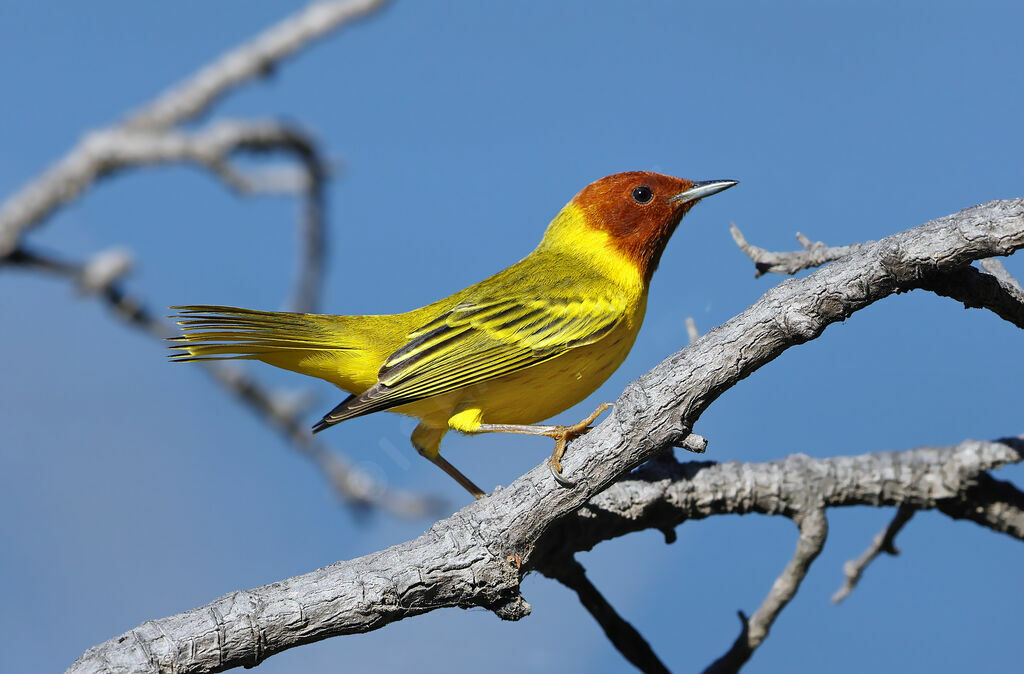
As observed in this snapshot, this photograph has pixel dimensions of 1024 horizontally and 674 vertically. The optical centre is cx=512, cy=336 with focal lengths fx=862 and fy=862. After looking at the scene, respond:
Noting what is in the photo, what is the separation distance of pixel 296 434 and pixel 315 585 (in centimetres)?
385

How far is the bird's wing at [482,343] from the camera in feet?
13.9

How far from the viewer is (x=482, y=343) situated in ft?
14.7

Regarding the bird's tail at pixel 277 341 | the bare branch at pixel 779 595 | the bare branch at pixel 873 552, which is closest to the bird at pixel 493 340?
the bird's tail at pixel 277 341

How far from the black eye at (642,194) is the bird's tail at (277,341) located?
6.30 feet

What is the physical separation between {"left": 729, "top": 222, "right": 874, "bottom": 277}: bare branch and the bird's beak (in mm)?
681

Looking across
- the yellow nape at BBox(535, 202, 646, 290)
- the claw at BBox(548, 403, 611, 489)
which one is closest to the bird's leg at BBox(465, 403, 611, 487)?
the claw at BBox(548, 403, 611, 489)

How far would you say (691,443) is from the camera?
3355mm

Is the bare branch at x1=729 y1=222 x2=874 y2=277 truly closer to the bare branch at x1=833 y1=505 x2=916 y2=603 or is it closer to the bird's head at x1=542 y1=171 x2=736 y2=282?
the bird's head at x1=542 y1=171 x2=736 y2=282

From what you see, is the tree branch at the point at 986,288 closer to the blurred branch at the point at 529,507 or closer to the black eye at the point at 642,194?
the blurred branch at the point at 529,507

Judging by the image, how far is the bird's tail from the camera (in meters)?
4.41

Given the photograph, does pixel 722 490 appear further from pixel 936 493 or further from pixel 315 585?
pixel 315 585

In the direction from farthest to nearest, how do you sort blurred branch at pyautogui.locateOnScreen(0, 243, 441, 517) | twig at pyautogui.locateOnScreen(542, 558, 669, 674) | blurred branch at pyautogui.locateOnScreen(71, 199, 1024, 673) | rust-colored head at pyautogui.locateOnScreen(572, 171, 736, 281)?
1. blurred branch at pyautogui.locateOnScreen(0, 243, 441, 517)
2. rust-colored head at pyautogui.locateOnScreen(572, 171, 736, 281)
3. twig at pyautogui.locateOnScreen(542, 558, 669, 674)
4. blurred branch at pyautogui.locateOnScreen(71, 199, 1024, 673)

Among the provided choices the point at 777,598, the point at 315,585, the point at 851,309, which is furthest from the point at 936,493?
the point at 315,585

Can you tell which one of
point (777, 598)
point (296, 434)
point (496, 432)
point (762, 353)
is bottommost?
point (777, 598)
